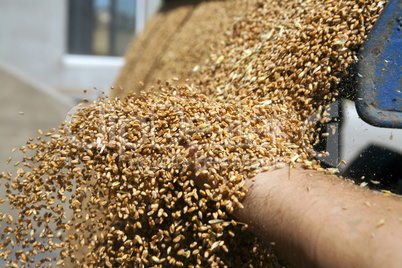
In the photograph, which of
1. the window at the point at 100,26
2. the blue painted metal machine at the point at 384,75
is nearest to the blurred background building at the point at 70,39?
the window at the point at 100,26

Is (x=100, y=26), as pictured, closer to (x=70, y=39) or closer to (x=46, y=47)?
(x=70, y=39)

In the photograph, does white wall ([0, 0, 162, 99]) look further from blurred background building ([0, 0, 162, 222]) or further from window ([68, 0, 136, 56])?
window ([68, 0, 136, 56])

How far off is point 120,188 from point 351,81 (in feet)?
2.70

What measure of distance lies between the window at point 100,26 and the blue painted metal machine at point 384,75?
7571mm

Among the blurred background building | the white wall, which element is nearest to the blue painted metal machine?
the blurred background building

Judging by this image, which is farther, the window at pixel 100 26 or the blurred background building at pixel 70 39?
the window at pixel 100 26

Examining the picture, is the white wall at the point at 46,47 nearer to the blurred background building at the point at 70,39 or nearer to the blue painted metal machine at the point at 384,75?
the blurred background building at the point at 70,39

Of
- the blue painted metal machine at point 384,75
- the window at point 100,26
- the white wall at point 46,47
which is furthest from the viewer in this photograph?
the window at point 100,26

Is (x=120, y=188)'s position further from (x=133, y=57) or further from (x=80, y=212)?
(x=133, y=57)

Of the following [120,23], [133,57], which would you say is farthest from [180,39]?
[120,23]

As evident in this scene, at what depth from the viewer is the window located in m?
8.06

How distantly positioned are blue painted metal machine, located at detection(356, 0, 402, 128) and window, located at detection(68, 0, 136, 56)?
7.57 m

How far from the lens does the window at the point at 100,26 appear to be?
806 cm

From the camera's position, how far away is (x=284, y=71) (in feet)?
4.94
